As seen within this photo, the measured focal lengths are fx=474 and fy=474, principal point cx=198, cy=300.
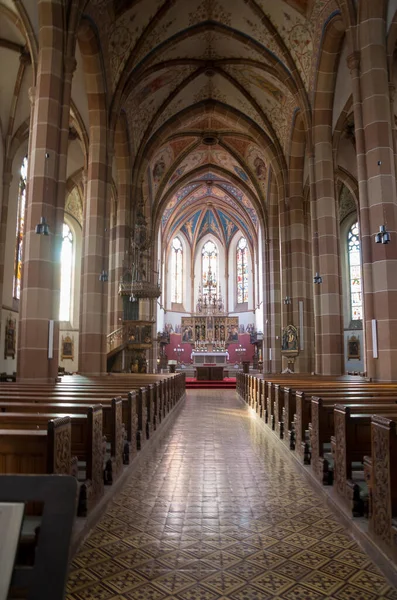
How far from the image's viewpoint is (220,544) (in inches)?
132

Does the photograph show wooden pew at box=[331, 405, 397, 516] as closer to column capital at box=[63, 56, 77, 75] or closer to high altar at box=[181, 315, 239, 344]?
column capital at box=[63, 56, 77, 75]

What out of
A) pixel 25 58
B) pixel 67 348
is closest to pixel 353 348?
pixel 67 348

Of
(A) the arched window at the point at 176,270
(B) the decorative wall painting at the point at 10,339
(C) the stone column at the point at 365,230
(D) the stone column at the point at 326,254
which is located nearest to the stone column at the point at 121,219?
(B) the decorative wall painting at the point at 10,339

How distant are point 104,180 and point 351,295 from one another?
16.9 meters

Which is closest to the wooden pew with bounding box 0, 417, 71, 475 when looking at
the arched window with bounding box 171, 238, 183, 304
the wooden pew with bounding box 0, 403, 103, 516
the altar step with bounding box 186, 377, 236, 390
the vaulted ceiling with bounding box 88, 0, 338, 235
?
the wooden pew with bounding box 0, 403, 103, 516

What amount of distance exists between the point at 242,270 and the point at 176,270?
5.50 metres

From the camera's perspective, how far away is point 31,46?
11.8 m

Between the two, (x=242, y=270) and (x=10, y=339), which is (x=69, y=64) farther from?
(x=242, y=270)

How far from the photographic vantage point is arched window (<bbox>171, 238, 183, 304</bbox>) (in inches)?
1544

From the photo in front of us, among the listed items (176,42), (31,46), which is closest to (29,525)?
(31,46)

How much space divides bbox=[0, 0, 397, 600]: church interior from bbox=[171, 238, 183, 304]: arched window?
3591 millimetres

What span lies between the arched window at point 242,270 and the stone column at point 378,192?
27.3 meters

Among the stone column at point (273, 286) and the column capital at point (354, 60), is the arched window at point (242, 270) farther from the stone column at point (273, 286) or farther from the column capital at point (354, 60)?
the column capital at point (354, 60)

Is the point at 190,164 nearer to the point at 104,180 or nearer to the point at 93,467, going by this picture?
the point at 104,180
